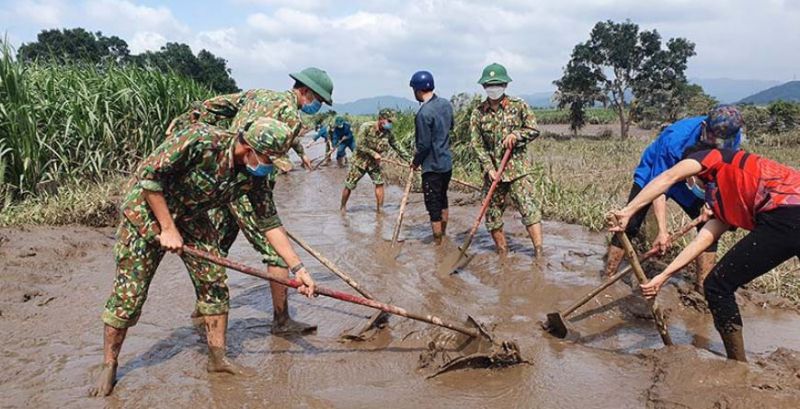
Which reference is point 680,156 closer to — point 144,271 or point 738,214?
point 738,214

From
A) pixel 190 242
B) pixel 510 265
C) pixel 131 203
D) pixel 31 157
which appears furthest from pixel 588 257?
pixel 31 157

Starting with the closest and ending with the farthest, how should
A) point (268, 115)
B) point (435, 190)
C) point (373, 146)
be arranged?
point (268, 115)
point (435, 190)
point (373, 146)

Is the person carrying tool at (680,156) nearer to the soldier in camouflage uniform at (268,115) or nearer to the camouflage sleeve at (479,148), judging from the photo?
the camouflage sleeve at (479,148)

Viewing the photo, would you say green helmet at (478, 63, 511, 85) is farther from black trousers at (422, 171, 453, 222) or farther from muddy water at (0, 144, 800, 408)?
muddy water at (0, 144, 800, 408)

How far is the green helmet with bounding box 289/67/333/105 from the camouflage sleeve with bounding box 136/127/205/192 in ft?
3.39

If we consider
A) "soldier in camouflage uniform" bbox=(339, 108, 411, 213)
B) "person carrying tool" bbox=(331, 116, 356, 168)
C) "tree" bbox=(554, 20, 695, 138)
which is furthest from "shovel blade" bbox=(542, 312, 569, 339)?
"tree" bbox=(554, 20, 695, 138)

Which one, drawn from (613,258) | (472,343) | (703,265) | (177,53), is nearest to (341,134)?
(613,258)

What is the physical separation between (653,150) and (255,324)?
3112 mm

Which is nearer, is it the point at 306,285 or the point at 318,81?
the point at 306,285

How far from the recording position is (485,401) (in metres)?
2.90

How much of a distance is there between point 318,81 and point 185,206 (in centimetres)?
119

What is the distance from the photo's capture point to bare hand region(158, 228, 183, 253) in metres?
2.65

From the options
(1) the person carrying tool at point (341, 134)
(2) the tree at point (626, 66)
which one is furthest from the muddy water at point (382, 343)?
(2) the tree at point (626, 66)

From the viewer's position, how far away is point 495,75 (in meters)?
5.06
